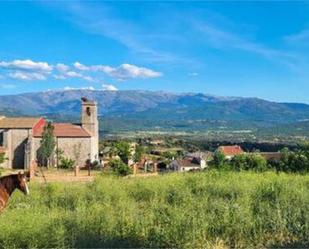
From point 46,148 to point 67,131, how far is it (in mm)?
4079

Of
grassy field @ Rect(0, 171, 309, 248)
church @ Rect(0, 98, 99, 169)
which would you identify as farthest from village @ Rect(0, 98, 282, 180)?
grassy field @ Rect(0, 171, 309, 248)

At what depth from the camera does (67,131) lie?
54.6 m

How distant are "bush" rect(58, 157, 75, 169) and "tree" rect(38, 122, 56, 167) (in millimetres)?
1336

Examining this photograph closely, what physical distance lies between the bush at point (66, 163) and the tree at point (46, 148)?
1336 millimetres

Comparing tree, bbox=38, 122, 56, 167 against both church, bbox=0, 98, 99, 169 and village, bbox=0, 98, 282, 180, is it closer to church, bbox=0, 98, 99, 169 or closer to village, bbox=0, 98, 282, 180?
village, bbox=0, 98, 282, 180

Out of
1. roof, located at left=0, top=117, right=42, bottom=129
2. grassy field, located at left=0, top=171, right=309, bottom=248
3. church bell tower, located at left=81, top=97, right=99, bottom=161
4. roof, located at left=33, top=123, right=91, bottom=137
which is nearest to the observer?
grassy field, located at left=0, top=171, right=309, bottom=248

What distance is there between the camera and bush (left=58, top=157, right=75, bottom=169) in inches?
1981

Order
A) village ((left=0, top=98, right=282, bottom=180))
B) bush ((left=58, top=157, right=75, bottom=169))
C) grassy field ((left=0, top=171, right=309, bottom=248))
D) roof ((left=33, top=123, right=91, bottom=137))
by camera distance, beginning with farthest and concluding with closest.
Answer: roof ((left=33, top=123, right=91, bottom=137)) → village ((left=0, top=98, right=282, bottom=180)) → bush ((left=58, top=157, right=75, bottom=169)) → grassy field ((left=0, top=171, right=309, bottom=248))

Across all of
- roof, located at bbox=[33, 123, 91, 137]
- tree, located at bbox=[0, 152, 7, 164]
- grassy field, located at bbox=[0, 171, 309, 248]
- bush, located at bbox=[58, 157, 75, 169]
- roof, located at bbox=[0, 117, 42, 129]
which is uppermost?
roof, located at bbox=[0, 117, 42, 129]

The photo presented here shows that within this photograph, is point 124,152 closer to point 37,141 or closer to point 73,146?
point 73,146

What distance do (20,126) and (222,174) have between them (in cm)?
4422

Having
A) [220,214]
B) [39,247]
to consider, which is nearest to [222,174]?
[220,214]

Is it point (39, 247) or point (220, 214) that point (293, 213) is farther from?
point (39, 247)

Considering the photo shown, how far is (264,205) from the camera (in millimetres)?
9070
